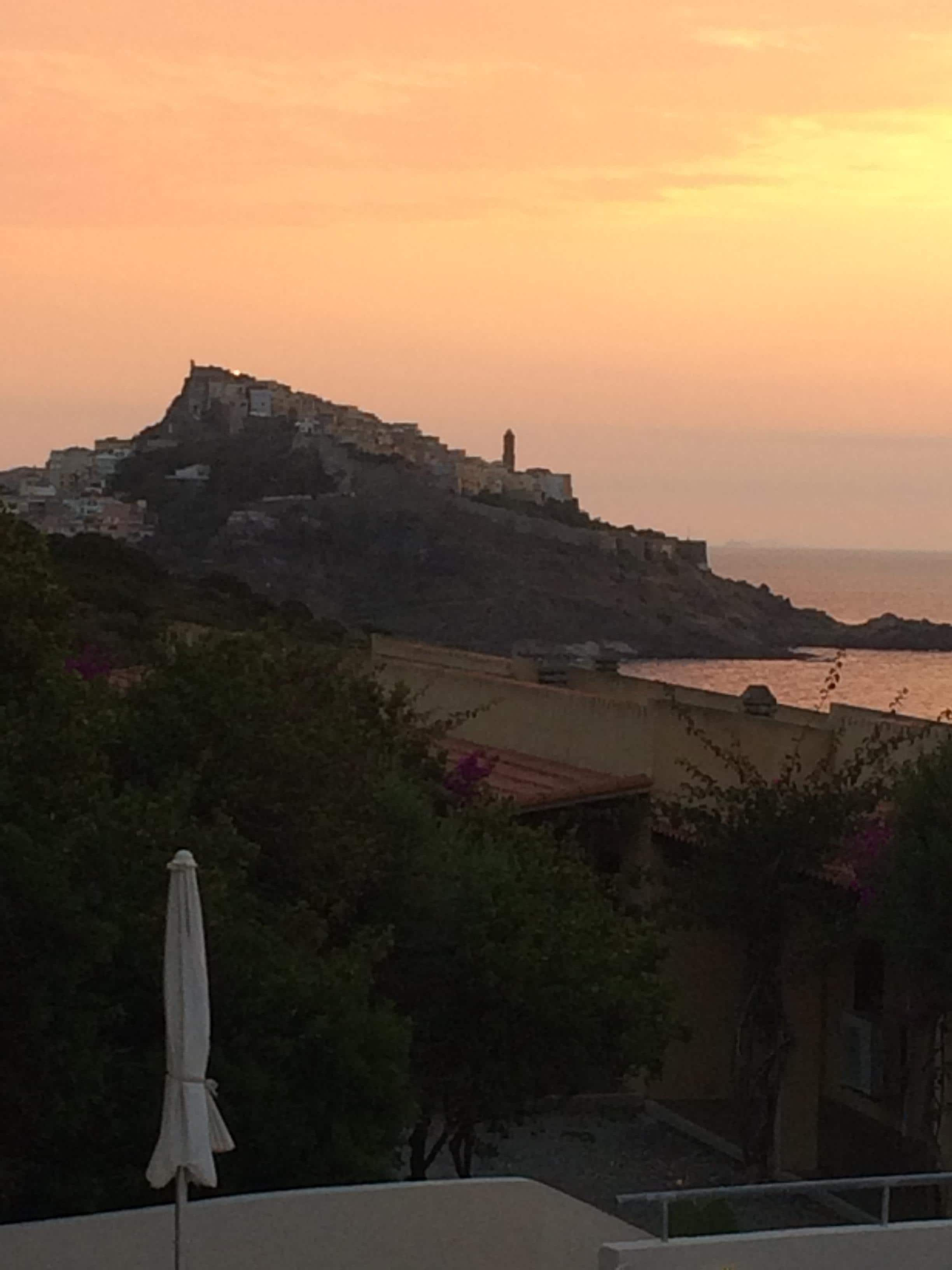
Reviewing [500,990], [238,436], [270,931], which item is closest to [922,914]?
[500,990]

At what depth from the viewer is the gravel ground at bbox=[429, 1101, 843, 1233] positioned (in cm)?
1587

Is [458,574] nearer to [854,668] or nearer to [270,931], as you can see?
[854,668]

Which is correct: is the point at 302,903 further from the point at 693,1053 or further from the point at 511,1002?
the point at 693,1053

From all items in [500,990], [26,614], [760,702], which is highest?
[26,614]

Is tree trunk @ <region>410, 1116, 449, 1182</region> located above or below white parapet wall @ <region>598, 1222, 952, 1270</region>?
below

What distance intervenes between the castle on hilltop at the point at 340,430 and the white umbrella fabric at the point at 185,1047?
116876 millimetres

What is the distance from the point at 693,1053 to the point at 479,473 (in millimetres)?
134750

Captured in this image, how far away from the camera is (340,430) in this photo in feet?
511

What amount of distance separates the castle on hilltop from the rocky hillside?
10296mm

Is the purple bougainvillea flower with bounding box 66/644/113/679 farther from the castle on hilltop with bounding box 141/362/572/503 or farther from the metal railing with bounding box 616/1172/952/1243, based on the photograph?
the castle on hilltop with bounding box 141/362/572/503

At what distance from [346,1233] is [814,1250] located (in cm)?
227

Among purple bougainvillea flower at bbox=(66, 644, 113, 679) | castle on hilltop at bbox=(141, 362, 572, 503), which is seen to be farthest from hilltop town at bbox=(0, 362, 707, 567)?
purple bougainvillea flower at bbox=(66, 644, 113, 679)

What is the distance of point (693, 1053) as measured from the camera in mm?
18047

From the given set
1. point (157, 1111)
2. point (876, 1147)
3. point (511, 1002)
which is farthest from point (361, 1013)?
point (876, 1147)
